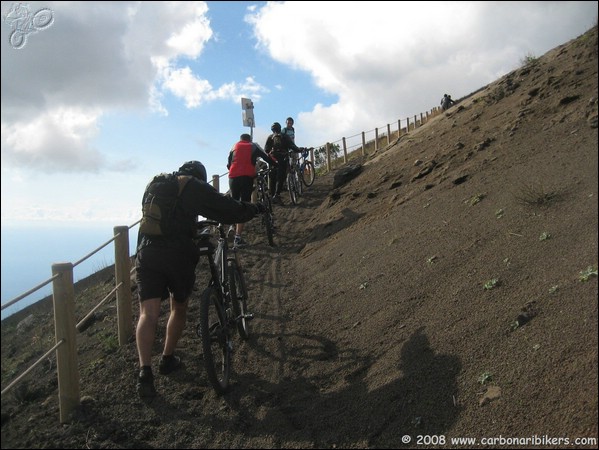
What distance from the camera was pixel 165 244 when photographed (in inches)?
162

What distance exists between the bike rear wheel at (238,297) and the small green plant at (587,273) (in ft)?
10.4

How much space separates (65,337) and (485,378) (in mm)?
3245

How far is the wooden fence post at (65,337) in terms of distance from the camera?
12.4ft

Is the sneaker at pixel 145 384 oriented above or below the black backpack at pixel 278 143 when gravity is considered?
below

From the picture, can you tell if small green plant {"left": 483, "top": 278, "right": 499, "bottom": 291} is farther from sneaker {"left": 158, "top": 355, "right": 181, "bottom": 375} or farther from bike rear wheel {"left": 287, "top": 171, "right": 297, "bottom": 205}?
bike rear wheel {"left": 287, "top": 171, "right": 297, "bottom": 205}

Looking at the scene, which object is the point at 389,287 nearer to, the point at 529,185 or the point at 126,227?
the point at 529,185

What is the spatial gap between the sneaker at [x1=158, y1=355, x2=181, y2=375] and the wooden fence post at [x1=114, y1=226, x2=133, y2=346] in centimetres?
110

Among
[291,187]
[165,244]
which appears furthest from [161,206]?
[291,187]

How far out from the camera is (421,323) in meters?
4.59

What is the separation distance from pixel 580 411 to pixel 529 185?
3.10 metres

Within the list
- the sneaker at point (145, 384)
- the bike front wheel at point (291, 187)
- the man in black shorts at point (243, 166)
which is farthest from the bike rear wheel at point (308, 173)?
the sneaker at point (145, 384)

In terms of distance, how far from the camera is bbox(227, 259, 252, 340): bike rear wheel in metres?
5.10

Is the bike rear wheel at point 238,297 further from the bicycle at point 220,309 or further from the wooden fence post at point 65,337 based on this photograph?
the wooden fence post at point 65,337

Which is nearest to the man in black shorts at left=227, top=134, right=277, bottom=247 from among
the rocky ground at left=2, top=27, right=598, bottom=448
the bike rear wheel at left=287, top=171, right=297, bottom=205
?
the rocky ground at left=2, top=27, right=598, bottom=448
